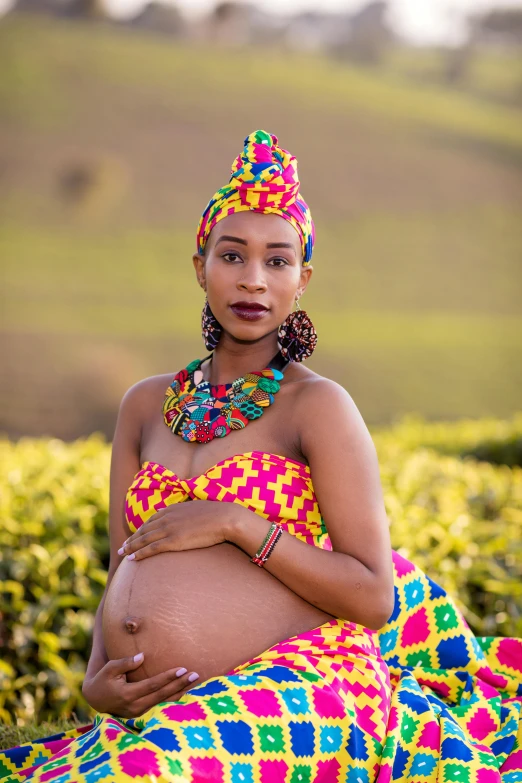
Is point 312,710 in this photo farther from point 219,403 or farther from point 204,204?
point 204,204

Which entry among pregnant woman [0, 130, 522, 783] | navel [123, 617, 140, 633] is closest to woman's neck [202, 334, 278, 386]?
pregnant woman [0, 130, 522, 783]

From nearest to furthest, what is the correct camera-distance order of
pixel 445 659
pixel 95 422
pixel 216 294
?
1. pixel 216 294
2. pixel 445 659
3. pixel 95 422

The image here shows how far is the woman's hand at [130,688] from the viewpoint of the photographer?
2.61m

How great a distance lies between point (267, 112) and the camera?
3027cm

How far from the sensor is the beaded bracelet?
264 cm

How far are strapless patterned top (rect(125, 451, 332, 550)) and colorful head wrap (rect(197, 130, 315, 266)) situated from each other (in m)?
0.80

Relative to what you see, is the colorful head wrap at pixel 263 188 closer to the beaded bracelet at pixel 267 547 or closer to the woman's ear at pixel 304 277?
the woman's ear at pixel 304 277

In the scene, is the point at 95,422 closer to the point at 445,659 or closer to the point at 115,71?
the point at 445,659

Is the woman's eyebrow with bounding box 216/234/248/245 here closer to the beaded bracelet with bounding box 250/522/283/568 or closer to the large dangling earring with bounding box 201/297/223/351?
the large dangling earring with bounding box 201/297/223/351

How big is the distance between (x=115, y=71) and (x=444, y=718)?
3132cm

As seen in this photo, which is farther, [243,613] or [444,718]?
[444,718]

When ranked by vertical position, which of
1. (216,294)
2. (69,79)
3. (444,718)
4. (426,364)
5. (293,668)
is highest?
(69,79)

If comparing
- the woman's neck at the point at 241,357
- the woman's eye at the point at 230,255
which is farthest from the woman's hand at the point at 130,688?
the woman's eye at the point at 230,255

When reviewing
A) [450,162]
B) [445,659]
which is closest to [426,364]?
[450,162]
